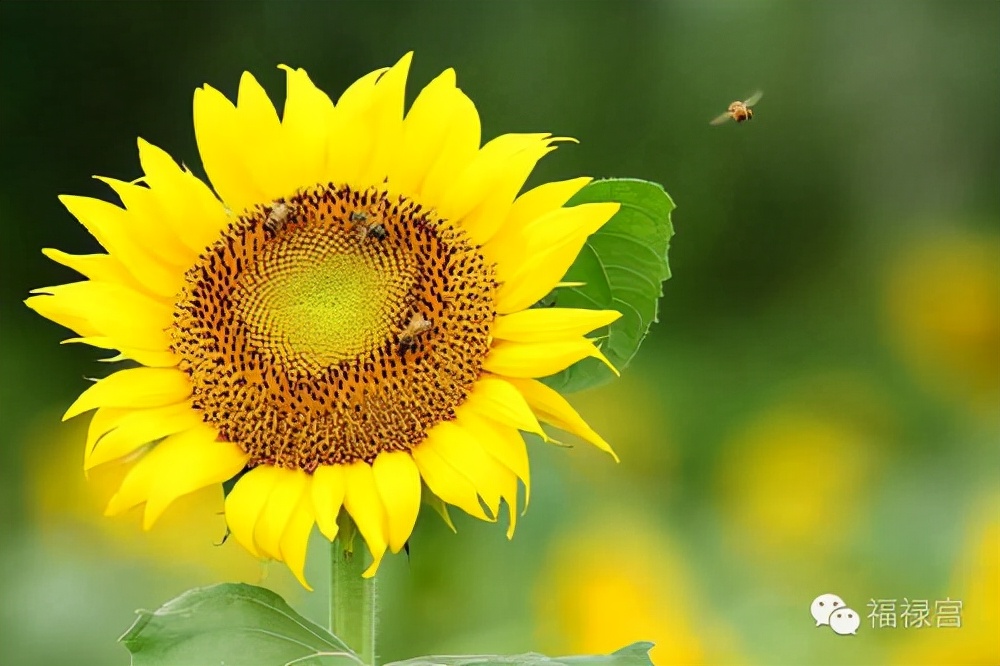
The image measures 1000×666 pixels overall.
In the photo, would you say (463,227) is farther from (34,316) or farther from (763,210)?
(763,210)

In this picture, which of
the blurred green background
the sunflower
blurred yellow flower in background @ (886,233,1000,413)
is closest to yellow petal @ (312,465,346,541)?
the sunflower

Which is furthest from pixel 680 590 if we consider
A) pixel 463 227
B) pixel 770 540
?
pixel 463 227

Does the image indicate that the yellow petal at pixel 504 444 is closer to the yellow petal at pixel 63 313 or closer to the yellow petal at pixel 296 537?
the yellow petal at pixel 296 537

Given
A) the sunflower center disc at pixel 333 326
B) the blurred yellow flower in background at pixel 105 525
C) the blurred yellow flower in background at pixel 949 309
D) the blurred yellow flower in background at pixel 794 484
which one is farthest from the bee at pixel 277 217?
the blurred yellow flower in background at pixel 949 309

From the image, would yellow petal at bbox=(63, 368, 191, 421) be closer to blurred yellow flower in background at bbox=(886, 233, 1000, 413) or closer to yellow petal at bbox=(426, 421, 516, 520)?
yellow petal at bbox=(426, 421, 516, 520)

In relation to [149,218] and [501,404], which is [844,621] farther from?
[149,218]

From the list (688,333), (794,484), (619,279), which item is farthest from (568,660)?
(688,333)
